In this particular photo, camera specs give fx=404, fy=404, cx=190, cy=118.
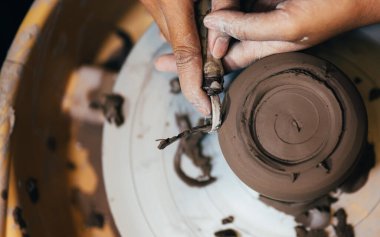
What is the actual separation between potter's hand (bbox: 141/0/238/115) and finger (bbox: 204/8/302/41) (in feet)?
0.22

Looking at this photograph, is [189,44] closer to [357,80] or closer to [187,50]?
[187,50]

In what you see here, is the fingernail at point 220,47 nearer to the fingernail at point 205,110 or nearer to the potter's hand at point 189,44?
the potter's hand at point 189,44

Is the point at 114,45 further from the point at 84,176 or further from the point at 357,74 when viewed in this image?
the point at 357,74

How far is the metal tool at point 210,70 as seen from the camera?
1.28 meters

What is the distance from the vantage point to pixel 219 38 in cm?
134

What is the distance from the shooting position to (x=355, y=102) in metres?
1.21

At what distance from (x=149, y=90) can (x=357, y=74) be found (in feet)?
2.76

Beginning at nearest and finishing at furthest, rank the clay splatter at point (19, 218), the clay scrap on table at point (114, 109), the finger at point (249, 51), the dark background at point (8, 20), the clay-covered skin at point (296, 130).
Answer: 1. the clay-covered skin at point (296, 130)
2. the finger at point (249, 51)
3. the clay splatter at point (19, 218)
4. the clay scrap on table at point (114, 109)
5. the dark background at point (8, 20)

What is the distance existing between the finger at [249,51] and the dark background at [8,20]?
4.99 ft

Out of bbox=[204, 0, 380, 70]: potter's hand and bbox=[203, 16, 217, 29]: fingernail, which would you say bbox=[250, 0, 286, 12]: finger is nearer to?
bbox=[204, 0, 380, 70]: potter's hand

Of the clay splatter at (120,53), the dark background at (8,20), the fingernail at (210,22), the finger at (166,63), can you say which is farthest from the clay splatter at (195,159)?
the dark background at (8,20)

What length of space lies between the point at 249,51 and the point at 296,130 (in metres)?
0.37

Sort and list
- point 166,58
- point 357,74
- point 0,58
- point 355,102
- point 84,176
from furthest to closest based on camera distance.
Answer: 1. point 0,58
2. point 84,176
3. point 166,58
4. point 357,74
5. point 355,102

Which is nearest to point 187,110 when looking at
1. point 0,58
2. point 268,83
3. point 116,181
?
point 116,181
